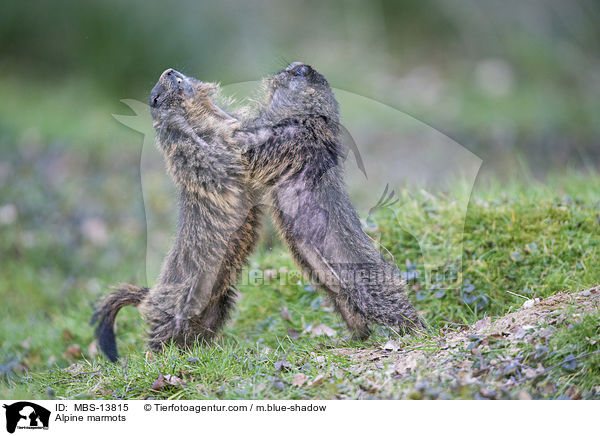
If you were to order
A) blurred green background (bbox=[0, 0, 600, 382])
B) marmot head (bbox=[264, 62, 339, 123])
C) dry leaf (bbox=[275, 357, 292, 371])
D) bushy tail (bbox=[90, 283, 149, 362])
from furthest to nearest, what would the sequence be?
blurred green background (bbox=[0, 0, 600, 382]), bushy tail (bbox=[90, 283, 149, 362]), marmot head (bbox=[264, 62, 339, 123]), dry leaf (bbox=[275, 357, 292, 371])

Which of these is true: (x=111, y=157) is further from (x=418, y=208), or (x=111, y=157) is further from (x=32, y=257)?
(x=418, y=208)

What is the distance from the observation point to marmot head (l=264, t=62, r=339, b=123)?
3.88 metres

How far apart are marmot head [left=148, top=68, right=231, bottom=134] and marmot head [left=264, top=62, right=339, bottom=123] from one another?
0.33 meters

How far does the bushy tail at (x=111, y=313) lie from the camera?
4254 mm

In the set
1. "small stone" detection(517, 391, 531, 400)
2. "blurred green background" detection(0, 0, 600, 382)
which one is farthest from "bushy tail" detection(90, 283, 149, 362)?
"small stone" detection(517, 391, 531, 400)

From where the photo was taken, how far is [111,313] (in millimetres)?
4305

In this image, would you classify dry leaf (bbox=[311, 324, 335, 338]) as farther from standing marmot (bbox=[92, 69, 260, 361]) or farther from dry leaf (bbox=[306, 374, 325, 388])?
dry leaf (bbox=[306, 374, 325, 388])

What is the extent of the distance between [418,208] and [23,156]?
531cm

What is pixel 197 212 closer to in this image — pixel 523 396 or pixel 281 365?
pixel 281 365

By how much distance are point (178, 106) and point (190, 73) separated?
2282 millimetres

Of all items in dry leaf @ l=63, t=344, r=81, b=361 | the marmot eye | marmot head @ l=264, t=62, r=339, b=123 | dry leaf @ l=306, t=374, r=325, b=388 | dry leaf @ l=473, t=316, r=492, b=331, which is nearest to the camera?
dry leaf @ l=306, t=374, r=325, b=388

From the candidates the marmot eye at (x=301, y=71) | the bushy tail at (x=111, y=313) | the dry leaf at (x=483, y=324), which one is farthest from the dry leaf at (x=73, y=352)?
the dry leaf at (x=483, y=324)
